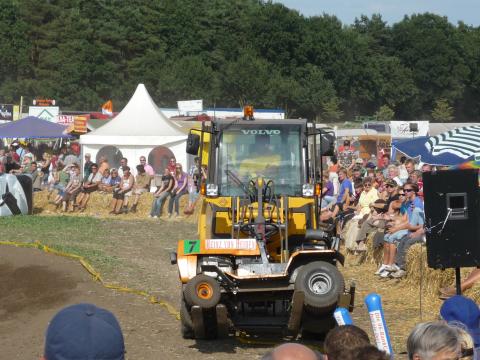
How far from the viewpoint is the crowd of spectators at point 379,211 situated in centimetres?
1467

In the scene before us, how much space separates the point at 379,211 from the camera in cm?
1714

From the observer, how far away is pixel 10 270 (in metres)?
15.6

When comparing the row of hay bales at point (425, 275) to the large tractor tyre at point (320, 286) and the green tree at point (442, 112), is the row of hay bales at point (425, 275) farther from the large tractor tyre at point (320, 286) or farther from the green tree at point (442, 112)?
the green tree at point (442, 112)

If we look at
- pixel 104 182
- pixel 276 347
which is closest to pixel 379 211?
pixel 104 182

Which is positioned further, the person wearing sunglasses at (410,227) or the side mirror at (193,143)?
the person wearing sunglasses at (410,227)

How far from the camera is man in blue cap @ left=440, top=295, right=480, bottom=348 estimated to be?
6.00 m

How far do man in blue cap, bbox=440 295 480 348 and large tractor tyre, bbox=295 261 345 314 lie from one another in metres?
3.49

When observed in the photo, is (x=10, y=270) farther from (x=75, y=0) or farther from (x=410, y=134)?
(x=75, y=0)

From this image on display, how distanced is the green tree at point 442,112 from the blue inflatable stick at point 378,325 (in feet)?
340

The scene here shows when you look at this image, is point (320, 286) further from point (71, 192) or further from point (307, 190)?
point (71, 192)

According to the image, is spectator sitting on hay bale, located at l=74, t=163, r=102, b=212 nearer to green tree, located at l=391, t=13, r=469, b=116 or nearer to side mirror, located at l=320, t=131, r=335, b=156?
side mirror, located at l=320, t=131, r=335, b=156

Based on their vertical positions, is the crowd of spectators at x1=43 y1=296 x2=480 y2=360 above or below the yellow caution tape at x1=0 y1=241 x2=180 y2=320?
above

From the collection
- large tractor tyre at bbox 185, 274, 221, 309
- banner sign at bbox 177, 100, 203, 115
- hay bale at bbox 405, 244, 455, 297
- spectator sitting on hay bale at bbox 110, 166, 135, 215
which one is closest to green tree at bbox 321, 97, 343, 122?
banner sign at bbox 177, 100, 203, 115

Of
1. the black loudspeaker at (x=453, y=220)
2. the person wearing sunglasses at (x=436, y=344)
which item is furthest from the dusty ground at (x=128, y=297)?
the person wearing sunglasses at (x=436, y=344)
